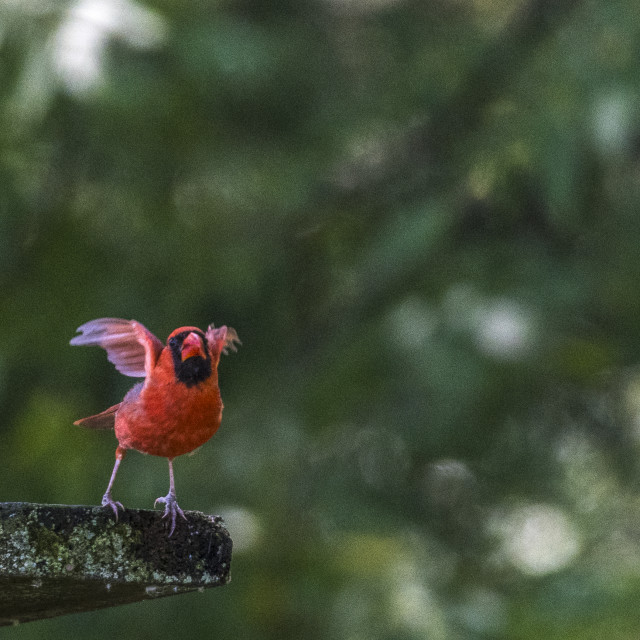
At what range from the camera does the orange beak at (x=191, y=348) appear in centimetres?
96

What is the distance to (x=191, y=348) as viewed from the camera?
96 centimetres

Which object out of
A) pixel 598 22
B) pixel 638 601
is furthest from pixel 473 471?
pixel 638 601

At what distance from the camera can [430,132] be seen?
3992 millimetres

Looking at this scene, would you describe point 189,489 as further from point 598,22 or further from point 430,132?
point 598,22

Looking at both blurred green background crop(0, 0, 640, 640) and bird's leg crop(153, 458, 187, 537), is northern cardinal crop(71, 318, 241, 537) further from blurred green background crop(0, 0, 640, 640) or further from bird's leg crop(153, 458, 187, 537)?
blurred green background crop(0, 0, 640, 640)

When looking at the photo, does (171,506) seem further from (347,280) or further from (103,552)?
(347,280)

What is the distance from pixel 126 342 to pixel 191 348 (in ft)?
0.41

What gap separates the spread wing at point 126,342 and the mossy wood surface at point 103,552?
0.14 metres

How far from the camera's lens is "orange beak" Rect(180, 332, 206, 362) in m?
0.96

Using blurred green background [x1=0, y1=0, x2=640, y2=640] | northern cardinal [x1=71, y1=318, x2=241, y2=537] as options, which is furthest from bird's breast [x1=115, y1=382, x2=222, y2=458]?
blurred green background [x1=0, y1=0, x2=640, y2=640]

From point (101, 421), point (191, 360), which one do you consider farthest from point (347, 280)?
point (191, 360)

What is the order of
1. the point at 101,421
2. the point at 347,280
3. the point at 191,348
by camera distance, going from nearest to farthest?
the point at 191,348 < the point at 101,421 < the point at 347,280

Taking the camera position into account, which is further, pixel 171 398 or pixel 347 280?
pixel 347 280

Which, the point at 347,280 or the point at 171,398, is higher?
the point at 347,280
